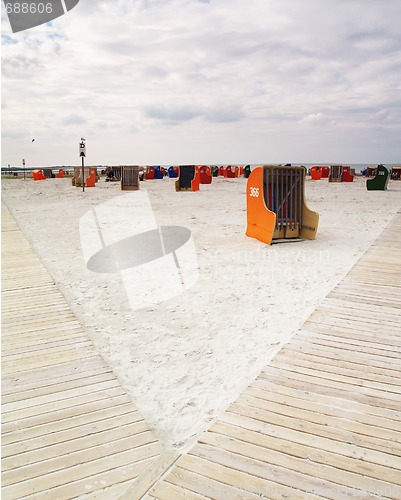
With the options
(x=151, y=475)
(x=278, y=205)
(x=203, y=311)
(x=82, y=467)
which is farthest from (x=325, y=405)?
(x=278, y=205)

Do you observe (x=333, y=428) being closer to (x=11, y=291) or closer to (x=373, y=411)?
(x=373, y=411)

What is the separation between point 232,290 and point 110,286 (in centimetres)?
182

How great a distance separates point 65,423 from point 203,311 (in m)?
2.62

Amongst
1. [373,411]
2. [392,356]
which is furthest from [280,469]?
[392,356]

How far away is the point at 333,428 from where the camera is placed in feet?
8.70

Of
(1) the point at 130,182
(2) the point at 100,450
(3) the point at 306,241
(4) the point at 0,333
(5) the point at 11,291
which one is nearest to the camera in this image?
(2) the point at 100,450

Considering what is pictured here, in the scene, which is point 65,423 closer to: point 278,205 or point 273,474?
point 273,474

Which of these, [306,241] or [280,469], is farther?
[306,241]

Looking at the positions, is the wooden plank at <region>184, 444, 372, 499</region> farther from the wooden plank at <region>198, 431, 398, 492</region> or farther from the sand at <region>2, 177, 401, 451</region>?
the sand at <region>2, 177, 401, 451</region>

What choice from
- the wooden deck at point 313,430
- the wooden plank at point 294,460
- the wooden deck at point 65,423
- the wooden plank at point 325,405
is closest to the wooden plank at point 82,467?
the wooden deck at point 65,423

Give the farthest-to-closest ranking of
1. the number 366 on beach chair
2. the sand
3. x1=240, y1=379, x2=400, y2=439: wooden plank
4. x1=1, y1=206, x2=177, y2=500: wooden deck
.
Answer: the number 366 on beach chair → the sand → x1=240, y1=379, x2=400, y2=439: wooden plank → x1=1, y1=206, x2=177, y2=500: wooden deck

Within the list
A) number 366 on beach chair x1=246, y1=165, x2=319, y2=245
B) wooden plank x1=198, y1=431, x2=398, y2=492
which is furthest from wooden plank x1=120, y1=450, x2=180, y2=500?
number 366 on beach chair x1=246, y1=165, x2=319, y2=245

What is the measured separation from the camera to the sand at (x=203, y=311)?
3383mm

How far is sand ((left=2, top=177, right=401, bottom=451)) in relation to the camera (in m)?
3.38
